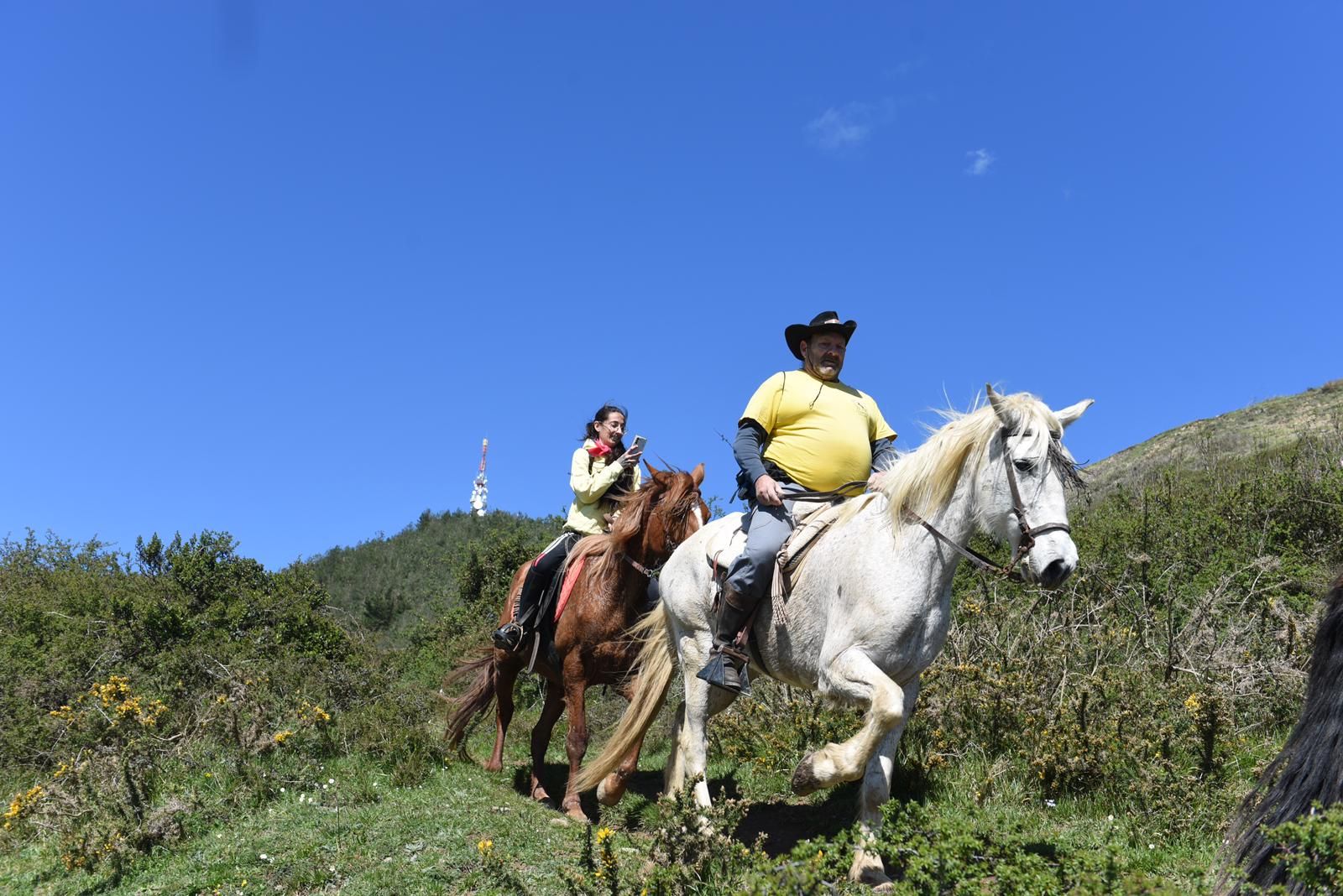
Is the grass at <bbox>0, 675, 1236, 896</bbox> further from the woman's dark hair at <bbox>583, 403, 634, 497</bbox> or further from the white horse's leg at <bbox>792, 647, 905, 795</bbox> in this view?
the woman's dark hair at <bbox>583, 403, 634, 497</bbox>

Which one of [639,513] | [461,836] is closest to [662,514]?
[639,513]

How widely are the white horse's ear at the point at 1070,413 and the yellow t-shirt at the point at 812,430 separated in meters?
1.29

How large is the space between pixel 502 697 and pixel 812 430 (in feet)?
14.6

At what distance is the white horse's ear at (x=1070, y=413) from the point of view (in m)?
4.38

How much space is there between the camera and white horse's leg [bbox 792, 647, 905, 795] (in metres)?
4.02

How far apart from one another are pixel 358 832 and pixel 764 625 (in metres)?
3.06

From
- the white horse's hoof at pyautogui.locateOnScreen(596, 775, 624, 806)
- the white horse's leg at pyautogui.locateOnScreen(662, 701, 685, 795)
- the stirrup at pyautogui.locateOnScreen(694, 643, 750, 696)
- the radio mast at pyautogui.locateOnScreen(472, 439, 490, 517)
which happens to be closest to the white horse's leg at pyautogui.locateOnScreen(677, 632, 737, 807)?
the white horse's leg at pyautogui.locateOnScreen(662, 701, 685, 795)

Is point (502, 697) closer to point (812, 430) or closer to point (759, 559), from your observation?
point (759, 559)

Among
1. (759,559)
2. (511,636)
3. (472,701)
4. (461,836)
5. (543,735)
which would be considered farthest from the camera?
(472,701)

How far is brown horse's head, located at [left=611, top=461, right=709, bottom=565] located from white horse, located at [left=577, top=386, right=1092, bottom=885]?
1.60 meters

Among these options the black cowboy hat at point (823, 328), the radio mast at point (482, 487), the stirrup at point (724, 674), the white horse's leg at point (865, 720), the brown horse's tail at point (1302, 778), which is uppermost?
the radio mast at point (482, 487)

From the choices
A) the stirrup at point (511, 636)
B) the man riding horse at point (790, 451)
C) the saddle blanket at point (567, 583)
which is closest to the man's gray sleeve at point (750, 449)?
the man riding horse at point (790, 451)

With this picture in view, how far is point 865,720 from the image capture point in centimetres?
412

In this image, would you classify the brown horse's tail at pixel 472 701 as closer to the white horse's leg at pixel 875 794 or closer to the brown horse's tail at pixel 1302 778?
the white horse's leg at pixel 875 794
